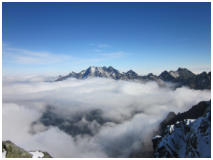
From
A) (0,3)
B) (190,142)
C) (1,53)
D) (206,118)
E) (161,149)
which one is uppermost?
(0,3)

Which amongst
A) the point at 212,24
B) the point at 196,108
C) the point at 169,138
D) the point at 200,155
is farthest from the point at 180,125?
the point at 212,24

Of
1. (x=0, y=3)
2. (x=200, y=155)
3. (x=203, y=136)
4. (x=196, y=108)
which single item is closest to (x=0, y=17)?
(x=0, y=3)

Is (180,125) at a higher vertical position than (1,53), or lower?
lower

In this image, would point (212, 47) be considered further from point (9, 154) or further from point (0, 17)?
point (9, 154)

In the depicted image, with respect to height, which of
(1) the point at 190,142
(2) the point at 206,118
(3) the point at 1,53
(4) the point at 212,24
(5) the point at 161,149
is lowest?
(5) the point at 161,149

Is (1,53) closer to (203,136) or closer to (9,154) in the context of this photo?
(9,154)

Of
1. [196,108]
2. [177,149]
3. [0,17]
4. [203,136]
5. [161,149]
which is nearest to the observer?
[0,17]

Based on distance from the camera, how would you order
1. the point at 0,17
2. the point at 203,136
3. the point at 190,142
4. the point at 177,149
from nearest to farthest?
the point at 0,17 < the point at 203,136 < the point at 190,142 < the point at 177,149

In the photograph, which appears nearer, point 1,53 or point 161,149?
point 1,53

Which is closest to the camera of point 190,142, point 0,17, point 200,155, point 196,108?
point 0,17
